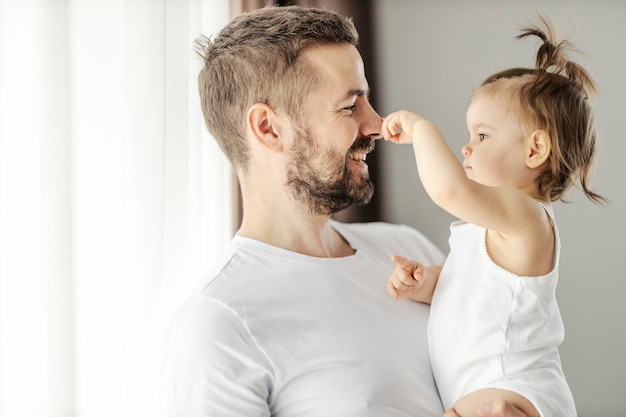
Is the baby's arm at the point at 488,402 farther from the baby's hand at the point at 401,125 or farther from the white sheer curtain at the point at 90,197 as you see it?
the white sheer curtain at the point at 90,197

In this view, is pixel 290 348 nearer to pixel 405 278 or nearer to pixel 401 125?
pixel 405 278

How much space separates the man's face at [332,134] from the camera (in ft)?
4.61

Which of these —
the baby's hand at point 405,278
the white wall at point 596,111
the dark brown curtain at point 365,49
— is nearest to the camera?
the baby's hand at point 405,278

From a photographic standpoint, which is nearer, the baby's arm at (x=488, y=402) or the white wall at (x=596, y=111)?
the baby's arm at (x=488, y=402)

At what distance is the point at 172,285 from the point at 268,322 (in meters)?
0.54

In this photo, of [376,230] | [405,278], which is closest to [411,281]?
[405,278]

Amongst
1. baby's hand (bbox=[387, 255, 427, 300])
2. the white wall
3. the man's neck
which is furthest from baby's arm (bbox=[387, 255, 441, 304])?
the white wall

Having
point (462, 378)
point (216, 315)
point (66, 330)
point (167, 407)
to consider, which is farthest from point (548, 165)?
point (66, 330)

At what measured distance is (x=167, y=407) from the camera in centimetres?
122

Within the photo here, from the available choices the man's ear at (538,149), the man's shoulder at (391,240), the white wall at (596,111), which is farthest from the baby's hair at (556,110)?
the white wall at (596,111)

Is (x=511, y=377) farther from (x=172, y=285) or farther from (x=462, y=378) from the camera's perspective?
(x=172, y=285)

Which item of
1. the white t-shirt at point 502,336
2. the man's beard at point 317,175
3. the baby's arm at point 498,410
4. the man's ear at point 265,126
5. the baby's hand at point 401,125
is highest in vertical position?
the baby's hand at point 401,125

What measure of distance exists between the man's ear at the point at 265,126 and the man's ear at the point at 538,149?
19.8 inches

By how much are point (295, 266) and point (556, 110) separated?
0.59 meters
